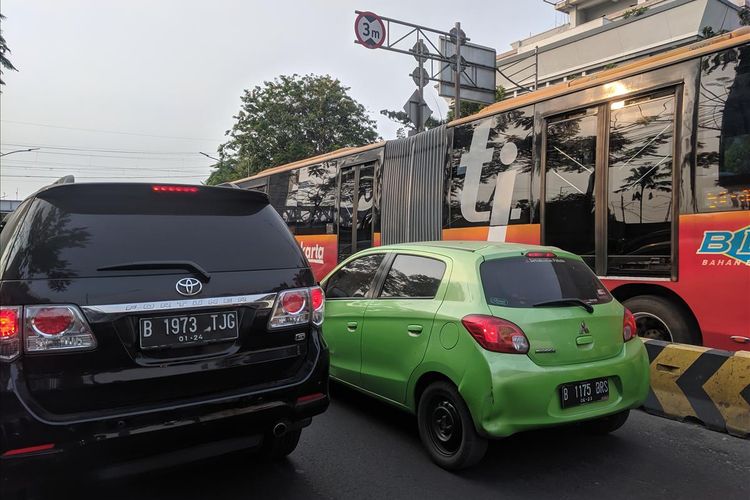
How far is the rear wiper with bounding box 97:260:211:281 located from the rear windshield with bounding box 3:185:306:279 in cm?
2

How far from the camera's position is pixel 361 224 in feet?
34.0

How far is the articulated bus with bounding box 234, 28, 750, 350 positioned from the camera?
4848 millimetres

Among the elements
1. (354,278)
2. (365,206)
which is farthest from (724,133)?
(365,206)

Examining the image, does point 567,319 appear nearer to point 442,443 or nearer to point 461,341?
point 461,341

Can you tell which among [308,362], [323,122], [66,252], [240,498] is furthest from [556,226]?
[323,122]

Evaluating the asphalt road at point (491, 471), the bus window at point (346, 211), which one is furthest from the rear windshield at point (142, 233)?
the bus window at point (346, 211)

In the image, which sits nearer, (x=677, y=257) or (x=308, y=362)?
(x=308, y=362)

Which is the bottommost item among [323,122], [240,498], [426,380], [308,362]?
[240,498]

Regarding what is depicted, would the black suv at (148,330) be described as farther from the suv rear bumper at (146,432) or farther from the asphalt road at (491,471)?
the asphalt road at (491,471)

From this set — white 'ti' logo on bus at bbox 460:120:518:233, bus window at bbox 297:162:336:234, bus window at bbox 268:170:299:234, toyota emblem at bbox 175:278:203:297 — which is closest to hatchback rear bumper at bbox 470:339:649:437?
toyota emblem at bbox 175:278:203:297

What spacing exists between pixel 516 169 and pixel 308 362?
4.70 meters

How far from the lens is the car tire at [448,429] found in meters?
3.48

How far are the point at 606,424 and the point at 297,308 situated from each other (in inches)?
102

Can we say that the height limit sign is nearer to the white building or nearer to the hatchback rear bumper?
the white building
